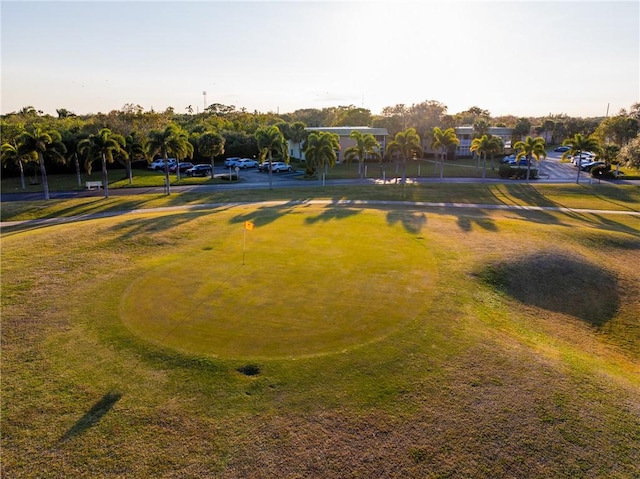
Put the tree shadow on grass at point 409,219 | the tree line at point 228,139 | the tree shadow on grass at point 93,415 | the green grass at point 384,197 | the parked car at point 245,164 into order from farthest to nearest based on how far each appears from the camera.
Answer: the parked car at point 245,164 → the tree line at point 228,139 → the green grass at point 384,197 → the tree shadow on grass at point 409,219 → the tree shadow on grass at point 93,415

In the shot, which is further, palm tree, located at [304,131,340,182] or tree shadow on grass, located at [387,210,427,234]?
palm tree, located at [304,131,340,182]

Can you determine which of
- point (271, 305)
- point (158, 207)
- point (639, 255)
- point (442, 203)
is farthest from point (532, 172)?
point (271, 305)

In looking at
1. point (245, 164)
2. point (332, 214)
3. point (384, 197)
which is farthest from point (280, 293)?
point (245, 164)

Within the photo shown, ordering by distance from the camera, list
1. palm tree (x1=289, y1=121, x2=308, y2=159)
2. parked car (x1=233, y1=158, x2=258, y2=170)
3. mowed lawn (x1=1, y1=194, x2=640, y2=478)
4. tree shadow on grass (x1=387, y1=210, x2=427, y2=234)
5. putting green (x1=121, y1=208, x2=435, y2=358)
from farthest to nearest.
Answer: palm tree (x1=289, y1=121, x2=308, y2=159) < parked car (x1=233, y1=158, x2=258, y2=170) < tree shadow on grass (x1=387, y1=210, x2=427, y2=234) < putting green (x1=121, y1=208, x2=435, y2=358) < mowed lawn (x1=1, y1=194, x2=640, y2=478)

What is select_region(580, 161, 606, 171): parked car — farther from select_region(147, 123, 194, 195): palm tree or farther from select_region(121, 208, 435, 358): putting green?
select_region(147, 123, 194, 195): palm tree

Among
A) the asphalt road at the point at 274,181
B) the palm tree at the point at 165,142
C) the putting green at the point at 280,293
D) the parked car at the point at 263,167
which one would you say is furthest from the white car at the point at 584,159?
the palm tree at the point at 165,142

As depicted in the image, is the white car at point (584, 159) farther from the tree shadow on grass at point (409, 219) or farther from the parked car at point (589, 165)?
the tree shadow on grass at point (409, 219)

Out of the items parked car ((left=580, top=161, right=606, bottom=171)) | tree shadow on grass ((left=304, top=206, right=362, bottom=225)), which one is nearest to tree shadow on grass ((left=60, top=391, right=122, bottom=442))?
tree shadow on grass ((left=304, top=206, right=362, bottom=225))
